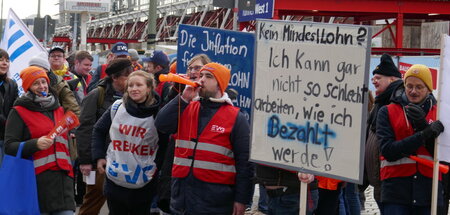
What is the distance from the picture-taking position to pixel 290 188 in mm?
5445

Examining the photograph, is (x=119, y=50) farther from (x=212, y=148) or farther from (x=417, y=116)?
(x=417, y=116)

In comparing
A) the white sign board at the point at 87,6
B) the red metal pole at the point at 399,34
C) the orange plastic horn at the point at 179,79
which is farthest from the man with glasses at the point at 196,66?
the white sign board at the point at 87,6

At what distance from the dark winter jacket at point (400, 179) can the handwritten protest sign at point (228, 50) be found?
134cm

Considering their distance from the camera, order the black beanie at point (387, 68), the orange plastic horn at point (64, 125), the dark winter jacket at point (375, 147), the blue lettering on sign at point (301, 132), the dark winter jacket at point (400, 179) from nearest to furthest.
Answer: the blue lettering on sign at point (301, 132), the dark winter jacket at point (400, 179), the orange plastic horn at point (64, 125), the dark winter jacket at point (375, 147), the black beanie at point (387, 68)

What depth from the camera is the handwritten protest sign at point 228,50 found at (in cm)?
679

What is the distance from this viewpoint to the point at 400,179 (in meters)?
5.72

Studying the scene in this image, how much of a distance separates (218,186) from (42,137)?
56.4 inches

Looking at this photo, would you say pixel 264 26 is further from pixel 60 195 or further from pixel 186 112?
pixel 60 195

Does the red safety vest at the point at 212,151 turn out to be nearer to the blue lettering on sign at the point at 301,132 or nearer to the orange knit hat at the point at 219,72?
the orange knit hat at the point at 219,72

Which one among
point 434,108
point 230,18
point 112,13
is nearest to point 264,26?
point 434,108

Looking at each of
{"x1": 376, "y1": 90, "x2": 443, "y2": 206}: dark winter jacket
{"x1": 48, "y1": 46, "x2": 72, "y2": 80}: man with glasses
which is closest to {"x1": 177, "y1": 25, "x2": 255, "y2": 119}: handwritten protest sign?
{"x1": 376, "y1": 90, "x2": 443, "y2": 206}: dark winter jacket

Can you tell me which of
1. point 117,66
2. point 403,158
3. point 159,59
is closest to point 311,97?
point 403,158

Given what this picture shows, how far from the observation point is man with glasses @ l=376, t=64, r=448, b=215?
5633 millimetres

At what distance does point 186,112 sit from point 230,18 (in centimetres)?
3298
